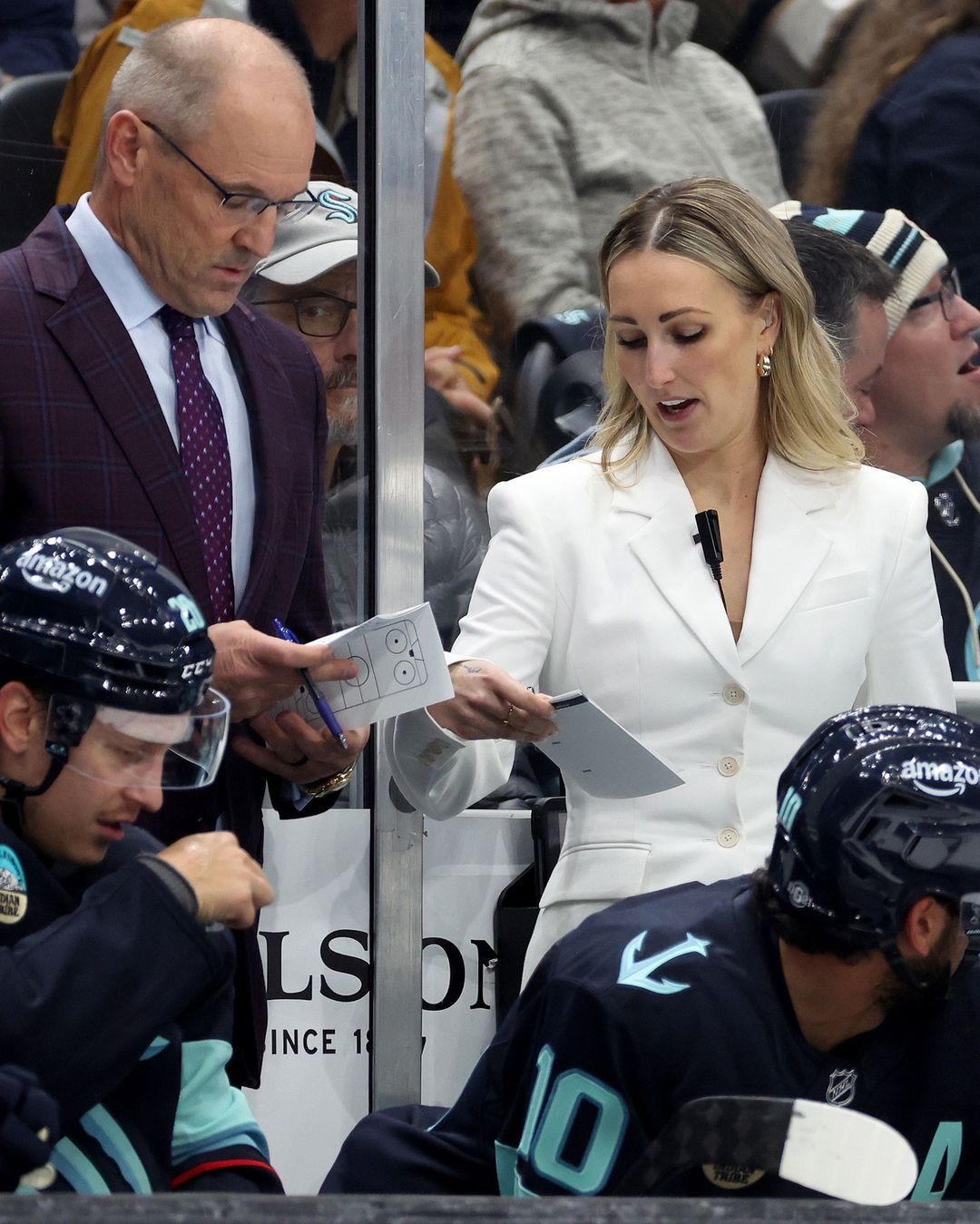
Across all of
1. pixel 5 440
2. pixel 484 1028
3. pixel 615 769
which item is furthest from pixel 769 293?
pixel 484 1028

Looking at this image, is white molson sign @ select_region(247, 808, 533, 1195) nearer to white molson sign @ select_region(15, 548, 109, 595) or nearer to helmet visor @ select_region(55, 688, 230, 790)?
helmet visor @ select_region(55, 688, 230, 790)

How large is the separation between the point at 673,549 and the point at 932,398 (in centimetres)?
128

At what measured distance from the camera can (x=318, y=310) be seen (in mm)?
3156

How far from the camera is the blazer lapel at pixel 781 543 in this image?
253 centimetres

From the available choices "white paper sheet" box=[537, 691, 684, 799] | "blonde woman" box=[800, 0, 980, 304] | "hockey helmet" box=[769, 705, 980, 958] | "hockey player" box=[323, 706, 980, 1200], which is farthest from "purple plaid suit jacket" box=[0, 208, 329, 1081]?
"blonde woman" box=[800, 0, 980, 304]

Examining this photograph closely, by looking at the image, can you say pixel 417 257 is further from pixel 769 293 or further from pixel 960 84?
pixel 960 84

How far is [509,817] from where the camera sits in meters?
3.30

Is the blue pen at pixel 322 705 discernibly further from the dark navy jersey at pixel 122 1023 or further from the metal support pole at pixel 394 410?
the metal support pole at pixel 394 410

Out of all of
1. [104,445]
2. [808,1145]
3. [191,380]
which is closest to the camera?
A: [808,1145]

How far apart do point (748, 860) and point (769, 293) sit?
2.69 feet

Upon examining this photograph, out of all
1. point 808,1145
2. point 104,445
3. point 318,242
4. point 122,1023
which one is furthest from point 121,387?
point 808,1145

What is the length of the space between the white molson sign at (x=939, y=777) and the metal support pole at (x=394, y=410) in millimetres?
1447

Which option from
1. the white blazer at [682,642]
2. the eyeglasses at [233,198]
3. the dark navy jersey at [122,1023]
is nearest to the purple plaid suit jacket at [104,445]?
the eyeglasses at [233,198]

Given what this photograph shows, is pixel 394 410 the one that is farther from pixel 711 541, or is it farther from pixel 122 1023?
pixel 122 1023
